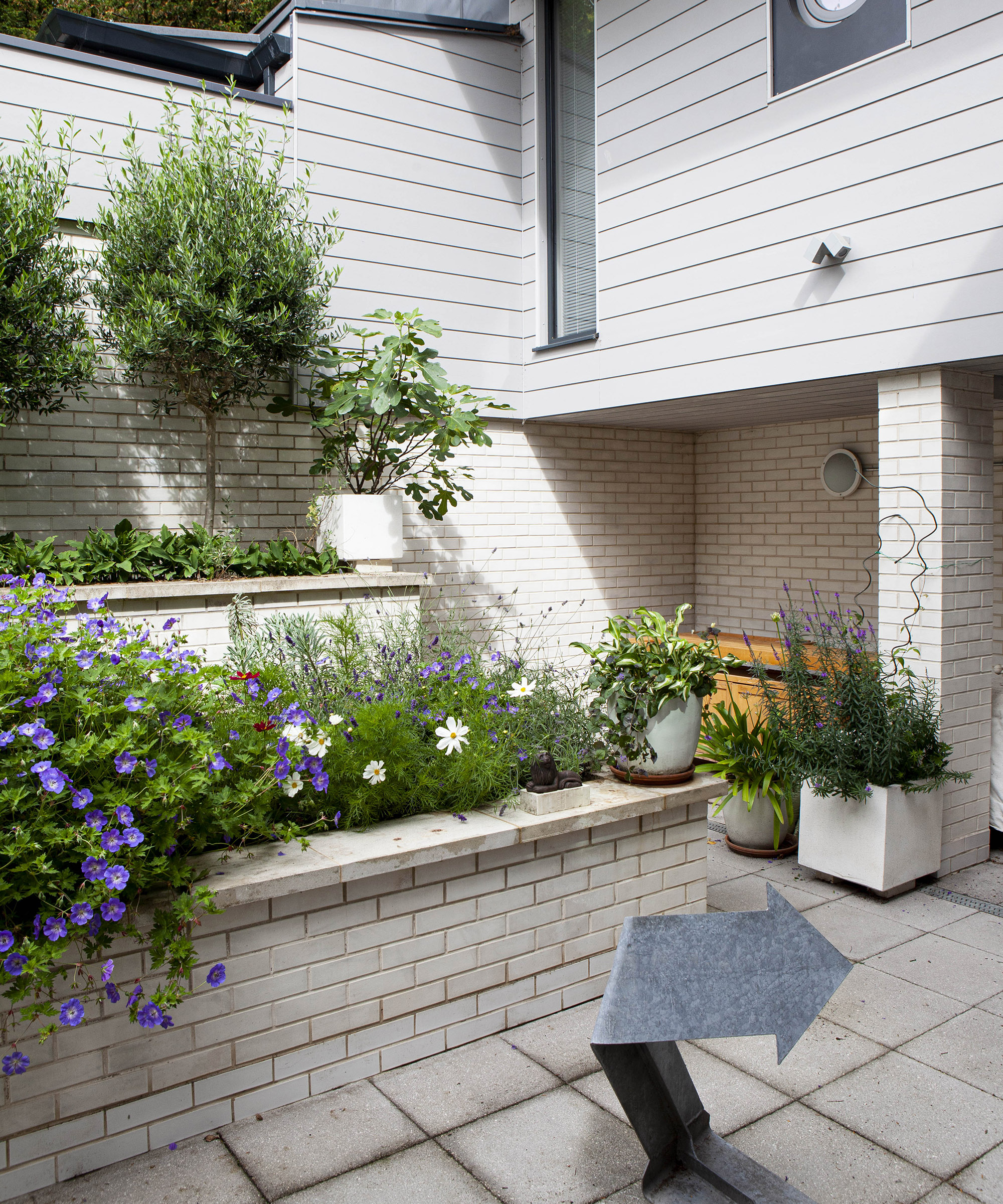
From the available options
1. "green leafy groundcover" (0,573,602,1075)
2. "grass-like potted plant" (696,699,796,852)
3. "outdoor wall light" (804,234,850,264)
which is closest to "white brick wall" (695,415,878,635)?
"outdoor wall light" (804,234,850,264)

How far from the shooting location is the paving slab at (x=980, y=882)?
4074mm

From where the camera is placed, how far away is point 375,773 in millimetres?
2699

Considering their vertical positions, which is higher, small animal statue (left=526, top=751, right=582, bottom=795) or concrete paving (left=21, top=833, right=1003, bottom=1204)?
small animal statue (left=526, top=751, right=582, bottom=795)

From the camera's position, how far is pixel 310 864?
243 cm

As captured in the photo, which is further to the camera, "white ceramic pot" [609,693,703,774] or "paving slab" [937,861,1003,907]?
"paving slab" [937,861,1003,907]

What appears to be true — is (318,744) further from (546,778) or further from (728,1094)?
(728,1094)

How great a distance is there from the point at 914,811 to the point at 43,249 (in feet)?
15.4

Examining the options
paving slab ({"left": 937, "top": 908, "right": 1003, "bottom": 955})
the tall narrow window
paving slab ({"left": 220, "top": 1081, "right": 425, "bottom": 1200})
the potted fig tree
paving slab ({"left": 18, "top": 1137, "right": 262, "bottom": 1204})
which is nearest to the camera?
paving slab ({"left": 18, "top": 1137, "right": 262, "bottom": 1204})

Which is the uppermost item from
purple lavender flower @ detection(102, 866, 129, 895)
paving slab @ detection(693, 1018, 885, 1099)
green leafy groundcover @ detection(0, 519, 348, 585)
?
green leafy groundcover @ detection(0, 519, 348, 585)

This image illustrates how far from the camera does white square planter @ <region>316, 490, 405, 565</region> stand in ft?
17.1

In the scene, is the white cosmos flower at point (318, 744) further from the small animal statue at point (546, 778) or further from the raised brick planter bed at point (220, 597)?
the raised brick planter bed at point (220, 597)

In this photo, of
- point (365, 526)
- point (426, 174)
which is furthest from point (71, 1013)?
point (426, 174)

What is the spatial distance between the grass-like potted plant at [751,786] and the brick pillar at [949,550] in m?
0.71

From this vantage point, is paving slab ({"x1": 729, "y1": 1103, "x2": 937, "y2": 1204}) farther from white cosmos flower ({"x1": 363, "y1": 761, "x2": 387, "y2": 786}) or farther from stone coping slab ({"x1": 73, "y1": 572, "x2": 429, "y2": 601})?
stone coping slab ({"x1": 73, "y1": 572, "x2": 429, "y2": 601})
